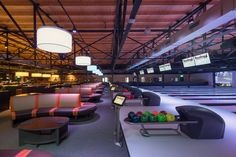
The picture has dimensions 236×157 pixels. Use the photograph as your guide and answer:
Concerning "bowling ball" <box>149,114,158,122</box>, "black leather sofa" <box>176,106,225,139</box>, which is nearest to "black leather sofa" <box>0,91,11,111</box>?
"bowling ball" <box>149,114,158,122</box>

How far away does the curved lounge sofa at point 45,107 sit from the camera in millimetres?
5410

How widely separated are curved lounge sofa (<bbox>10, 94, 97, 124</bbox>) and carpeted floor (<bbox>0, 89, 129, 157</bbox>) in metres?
0.37

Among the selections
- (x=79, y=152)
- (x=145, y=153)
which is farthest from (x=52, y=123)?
(x=145, y=153)

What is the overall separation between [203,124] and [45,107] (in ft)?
15.6

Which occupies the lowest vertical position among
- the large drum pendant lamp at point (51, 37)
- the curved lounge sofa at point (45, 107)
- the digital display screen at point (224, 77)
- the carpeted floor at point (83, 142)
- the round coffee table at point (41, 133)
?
the carpeted floor at point (83, 142)

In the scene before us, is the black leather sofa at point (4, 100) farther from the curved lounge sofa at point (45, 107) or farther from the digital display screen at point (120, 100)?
the digital display screen at point (120, 100)

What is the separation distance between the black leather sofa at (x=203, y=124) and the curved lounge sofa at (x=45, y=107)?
346cm

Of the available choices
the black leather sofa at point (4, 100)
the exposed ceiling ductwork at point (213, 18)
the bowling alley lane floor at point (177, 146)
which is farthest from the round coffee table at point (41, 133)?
the black leather sofa at point (4, 100)

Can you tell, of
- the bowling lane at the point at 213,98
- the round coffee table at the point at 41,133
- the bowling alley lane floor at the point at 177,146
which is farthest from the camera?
the bowling lane at the point at 213,98

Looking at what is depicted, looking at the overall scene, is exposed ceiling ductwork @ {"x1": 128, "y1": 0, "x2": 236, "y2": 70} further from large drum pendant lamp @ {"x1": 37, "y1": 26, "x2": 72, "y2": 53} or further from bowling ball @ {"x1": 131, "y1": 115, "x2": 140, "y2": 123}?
large drum pendant lamp @ {"x1": 37, "y1": 26, "x2": 72, "y2": 53}

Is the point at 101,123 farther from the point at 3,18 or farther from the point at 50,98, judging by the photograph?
the point at 3,18

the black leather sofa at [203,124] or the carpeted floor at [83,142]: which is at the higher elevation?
the black leather sofa at [203,124]

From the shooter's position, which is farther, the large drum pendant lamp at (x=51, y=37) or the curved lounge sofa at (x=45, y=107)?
the curved lounge sofa at (x=45, y=107)

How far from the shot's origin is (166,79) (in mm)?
30609
